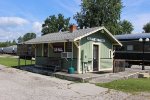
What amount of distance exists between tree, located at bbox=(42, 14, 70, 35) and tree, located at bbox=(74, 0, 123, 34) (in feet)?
76.6

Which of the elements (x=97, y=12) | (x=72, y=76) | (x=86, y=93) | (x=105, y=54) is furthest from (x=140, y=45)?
(x=97, y=12)

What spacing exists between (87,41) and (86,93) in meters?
8.12

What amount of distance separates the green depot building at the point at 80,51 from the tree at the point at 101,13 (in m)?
35.6

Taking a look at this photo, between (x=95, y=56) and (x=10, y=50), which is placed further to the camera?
(x=10, y=50)

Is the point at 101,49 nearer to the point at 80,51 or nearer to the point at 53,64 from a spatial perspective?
the point at 80,51

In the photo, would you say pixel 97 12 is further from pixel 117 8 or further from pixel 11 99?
pixel 11 99

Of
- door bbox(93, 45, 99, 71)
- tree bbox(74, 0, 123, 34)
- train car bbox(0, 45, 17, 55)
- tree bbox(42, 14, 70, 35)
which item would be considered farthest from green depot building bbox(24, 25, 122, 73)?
tree bbox(42, 14, 70, 35)

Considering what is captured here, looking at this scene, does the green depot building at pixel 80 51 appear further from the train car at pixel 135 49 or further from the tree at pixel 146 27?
the tree at pixel 146 27

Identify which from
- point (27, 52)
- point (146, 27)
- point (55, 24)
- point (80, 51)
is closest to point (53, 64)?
point (80, 51)

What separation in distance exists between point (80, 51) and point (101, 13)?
40122 mm

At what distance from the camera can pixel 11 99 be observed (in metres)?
9.96

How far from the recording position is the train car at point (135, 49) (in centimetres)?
2617

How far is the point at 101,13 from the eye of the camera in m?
57.9

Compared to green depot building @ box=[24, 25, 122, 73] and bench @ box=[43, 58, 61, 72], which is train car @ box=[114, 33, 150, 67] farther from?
bench @ box=[43, 58, 61, 72]
